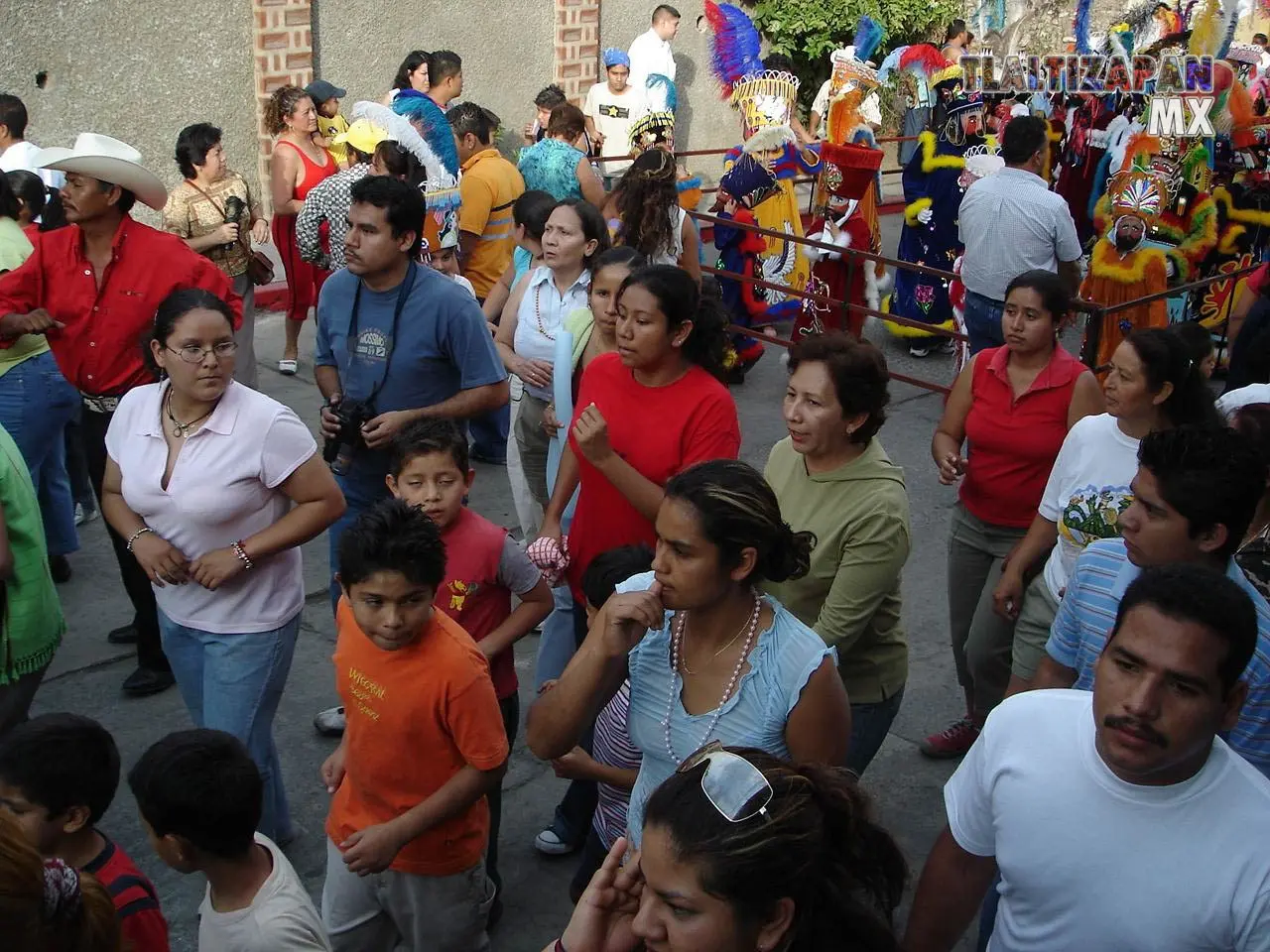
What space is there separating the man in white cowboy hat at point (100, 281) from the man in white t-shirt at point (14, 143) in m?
2.89

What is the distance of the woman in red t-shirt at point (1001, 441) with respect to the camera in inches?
177

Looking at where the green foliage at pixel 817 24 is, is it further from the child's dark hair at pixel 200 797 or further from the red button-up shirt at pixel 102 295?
the child's dark hair at pixel 200 797

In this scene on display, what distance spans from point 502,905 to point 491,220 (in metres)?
4.96

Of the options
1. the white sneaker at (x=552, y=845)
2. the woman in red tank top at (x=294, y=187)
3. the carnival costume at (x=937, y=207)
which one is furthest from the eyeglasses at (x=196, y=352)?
the carnival costume at (x=937, y=207)

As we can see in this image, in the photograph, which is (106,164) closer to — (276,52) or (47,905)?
(47,905)

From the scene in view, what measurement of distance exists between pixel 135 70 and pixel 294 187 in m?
2.51

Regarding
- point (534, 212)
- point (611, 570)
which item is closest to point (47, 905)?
point (611, 570)

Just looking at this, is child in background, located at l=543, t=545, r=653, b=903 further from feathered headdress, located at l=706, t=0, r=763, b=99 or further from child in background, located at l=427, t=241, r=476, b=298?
feathered headdress, located at l=706, t=0, r=763, b=99

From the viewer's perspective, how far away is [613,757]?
11.1 feet

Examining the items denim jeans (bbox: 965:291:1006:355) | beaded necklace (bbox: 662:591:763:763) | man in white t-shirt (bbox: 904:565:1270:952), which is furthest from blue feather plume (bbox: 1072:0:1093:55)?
man in white t-shirt (bbox: 904:565:1270:952)

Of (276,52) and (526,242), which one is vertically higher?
(276,52)

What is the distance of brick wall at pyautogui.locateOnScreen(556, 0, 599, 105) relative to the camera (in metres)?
13.8

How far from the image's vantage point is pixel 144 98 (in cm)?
1052

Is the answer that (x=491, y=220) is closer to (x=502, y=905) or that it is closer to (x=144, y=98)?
(x=144, y=98)
